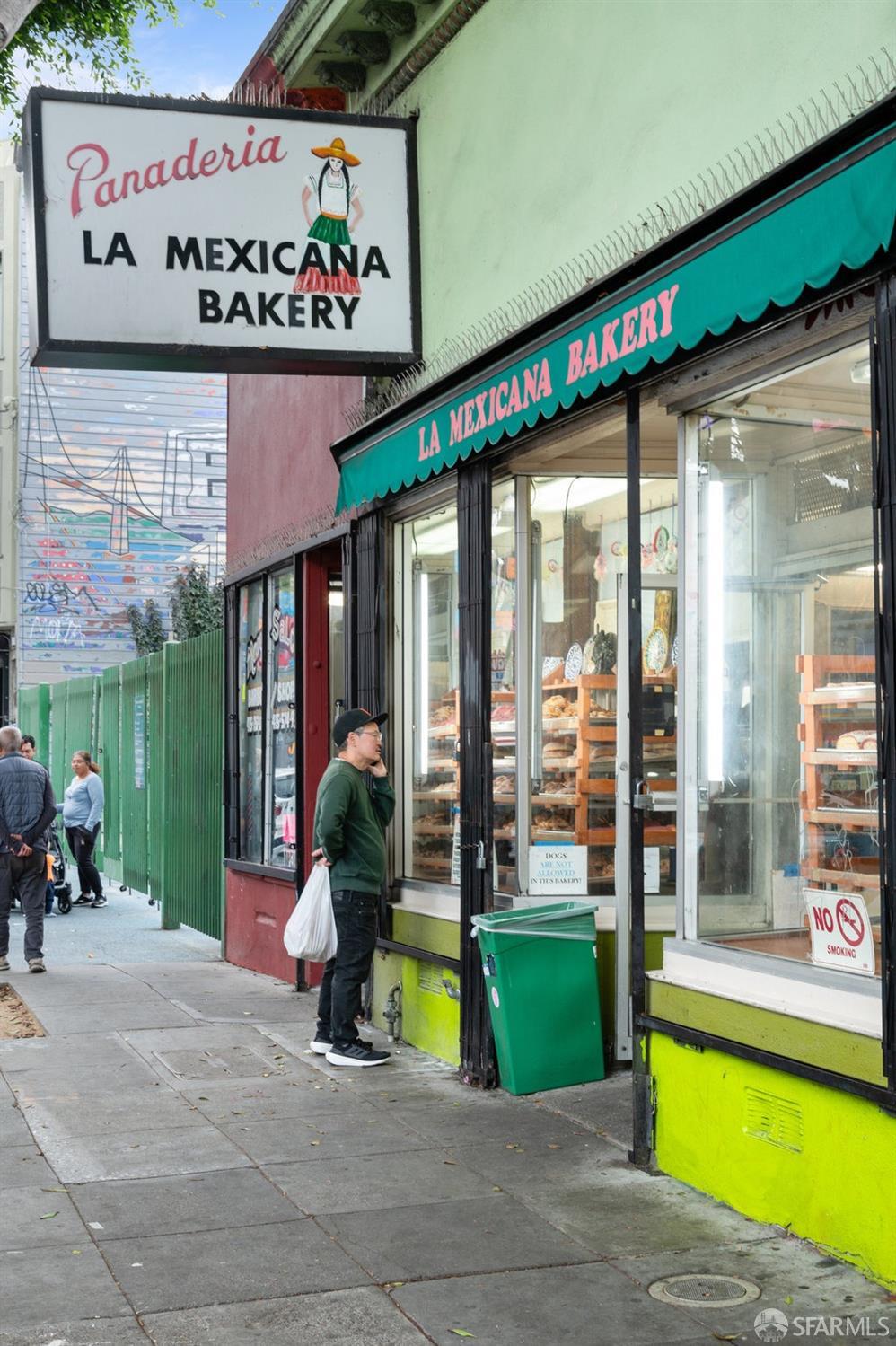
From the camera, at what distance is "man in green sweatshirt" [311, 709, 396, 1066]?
8312 millimetres

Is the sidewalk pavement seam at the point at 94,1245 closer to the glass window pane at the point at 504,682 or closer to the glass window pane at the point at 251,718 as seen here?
the glass window pane at the point at 504,682

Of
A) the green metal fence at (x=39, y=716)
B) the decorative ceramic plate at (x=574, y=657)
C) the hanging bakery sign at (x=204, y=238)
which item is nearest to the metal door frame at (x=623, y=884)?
the decorative ceramic plate at (x=574, y=657)

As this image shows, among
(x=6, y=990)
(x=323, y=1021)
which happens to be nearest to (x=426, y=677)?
(x=323, y=1021)

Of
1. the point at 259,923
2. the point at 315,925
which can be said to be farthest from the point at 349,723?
the point at 259,923

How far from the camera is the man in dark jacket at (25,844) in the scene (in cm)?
1205

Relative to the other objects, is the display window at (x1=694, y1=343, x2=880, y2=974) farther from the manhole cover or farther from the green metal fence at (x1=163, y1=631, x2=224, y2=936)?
the green metal fence at (x1=163, y1=631, x2=224, y2=936)

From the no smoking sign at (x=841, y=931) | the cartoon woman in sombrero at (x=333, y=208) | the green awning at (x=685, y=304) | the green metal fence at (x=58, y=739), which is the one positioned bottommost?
the no smoking sign at (x=841, y=931)

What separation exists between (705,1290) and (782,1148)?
2.39ft

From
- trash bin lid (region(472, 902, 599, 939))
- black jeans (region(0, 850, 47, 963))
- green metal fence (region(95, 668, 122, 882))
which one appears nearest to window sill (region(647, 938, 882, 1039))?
trash bin lid (region(472, 902, 599, 939))

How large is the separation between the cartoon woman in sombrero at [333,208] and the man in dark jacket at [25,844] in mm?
5421

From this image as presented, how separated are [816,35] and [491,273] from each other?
307 centimetres

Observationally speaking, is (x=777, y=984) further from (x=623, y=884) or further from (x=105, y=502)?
(x=105, y=502)

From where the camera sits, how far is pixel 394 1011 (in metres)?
9.16

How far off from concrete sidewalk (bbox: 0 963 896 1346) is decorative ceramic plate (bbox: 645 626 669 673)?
2127 mm
